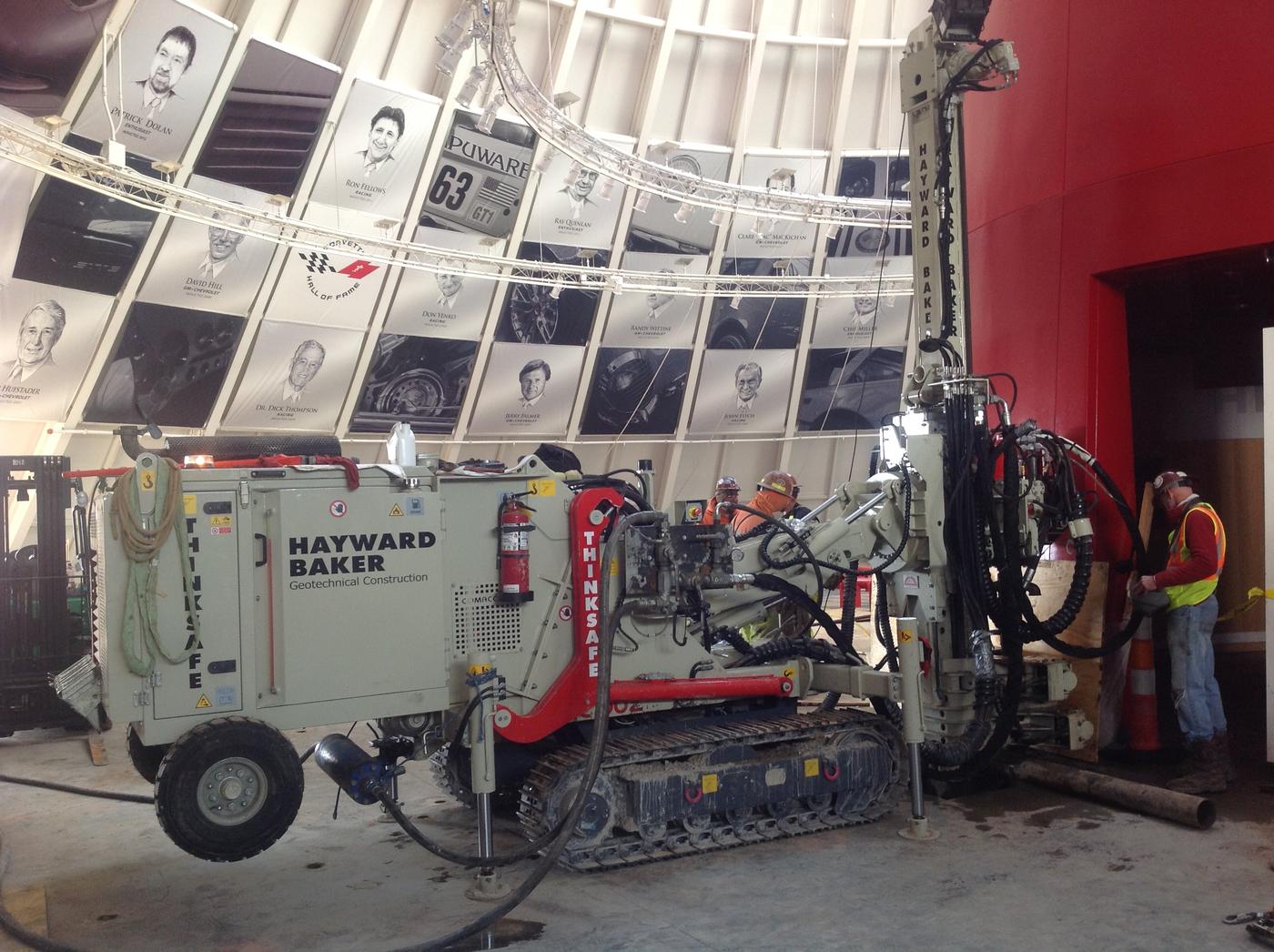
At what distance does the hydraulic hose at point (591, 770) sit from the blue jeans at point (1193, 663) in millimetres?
3721

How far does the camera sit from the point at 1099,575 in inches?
305

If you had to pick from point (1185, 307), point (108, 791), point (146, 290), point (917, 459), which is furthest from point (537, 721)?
point (146, 290)

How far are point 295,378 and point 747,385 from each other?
7.36 metres

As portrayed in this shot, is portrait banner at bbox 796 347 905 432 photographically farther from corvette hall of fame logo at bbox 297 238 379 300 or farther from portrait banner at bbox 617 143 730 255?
corvette hall of fame logo at bbox 297 238 379 300

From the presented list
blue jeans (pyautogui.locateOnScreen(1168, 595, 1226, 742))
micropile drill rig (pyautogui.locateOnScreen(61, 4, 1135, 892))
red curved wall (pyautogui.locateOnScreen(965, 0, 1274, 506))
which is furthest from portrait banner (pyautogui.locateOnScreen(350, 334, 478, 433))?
blue jeans (pyautogui.locateOnScreen(1168, 595, 1226, 742))

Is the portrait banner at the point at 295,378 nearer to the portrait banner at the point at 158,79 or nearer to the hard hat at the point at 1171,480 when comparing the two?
the portrait banner at the point at 158,79

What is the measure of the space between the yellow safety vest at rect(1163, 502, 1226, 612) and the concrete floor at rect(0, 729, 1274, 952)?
47.4 inches

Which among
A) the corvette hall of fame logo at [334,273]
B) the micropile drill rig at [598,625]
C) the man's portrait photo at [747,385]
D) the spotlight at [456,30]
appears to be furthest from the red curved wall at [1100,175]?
the man's portrait photo at [747,385]

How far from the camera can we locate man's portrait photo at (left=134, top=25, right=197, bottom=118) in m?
11.4

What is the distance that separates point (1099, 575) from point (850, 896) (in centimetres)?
360

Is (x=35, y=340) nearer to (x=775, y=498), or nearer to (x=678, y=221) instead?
(x=775, y=498)

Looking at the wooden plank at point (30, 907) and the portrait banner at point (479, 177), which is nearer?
the wooden plank at point (30, 907)

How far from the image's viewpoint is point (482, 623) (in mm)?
5809

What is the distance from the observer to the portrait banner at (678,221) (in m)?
16.4
